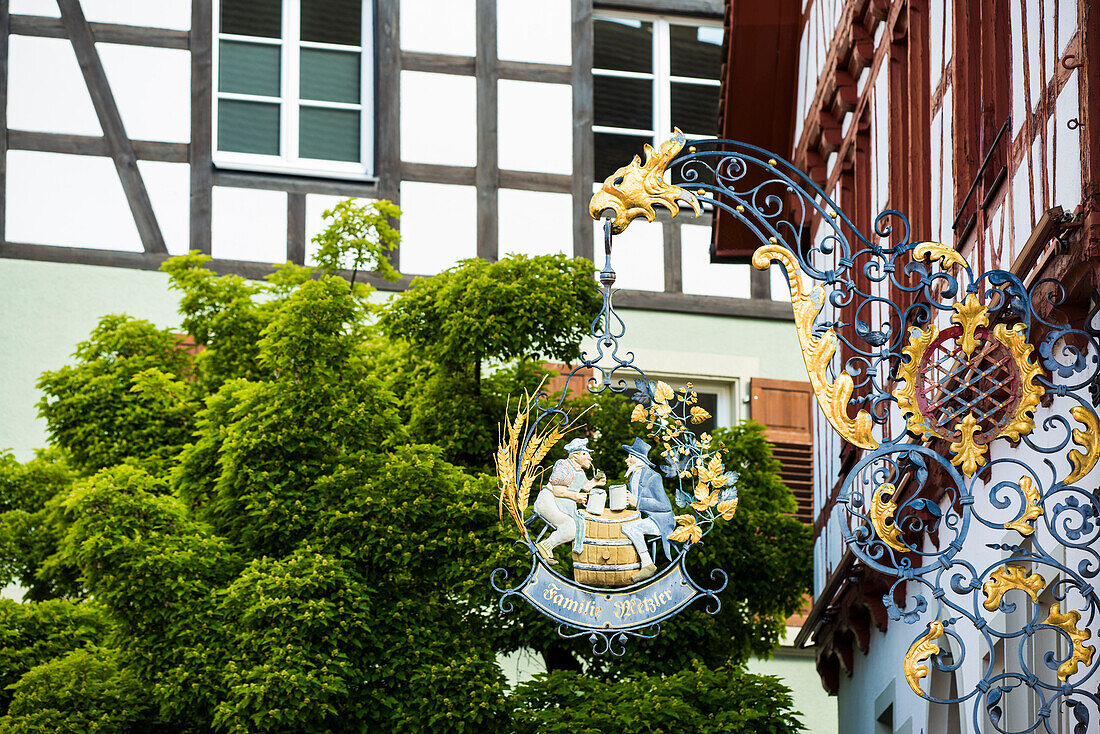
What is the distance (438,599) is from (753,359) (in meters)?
8.28

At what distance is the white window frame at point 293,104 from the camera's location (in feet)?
70.0

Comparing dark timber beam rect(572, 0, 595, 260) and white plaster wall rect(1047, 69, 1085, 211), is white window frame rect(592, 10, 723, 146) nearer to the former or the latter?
dark timber beam rect(572, 0, 595, 260)

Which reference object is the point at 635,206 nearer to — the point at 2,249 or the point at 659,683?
the point at 659,683

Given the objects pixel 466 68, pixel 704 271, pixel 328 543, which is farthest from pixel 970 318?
pixel 466 68

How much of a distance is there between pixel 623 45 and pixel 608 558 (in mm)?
14942

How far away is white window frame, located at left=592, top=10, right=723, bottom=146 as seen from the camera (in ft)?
74.6

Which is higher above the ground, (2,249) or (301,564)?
(2,249)

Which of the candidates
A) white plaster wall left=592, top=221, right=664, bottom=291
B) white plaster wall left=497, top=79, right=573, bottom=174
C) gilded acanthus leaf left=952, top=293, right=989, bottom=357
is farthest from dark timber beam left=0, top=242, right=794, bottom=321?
gilded acanthus leaf left=952, top=293, right=989, bottom=357

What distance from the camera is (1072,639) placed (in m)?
7.35

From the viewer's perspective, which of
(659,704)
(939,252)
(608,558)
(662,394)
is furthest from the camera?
(659,704)

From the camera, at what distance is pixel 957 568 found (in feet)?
34.8

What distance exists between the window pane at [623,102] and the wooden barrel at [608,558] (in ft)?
46.4

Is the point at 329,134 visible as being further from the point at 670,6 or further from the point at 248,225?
Answer: the point at 670,6

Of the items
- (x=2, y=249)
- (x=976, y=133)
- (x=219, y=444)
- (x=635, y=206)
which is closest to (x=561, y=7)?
(x=2, y=249)
